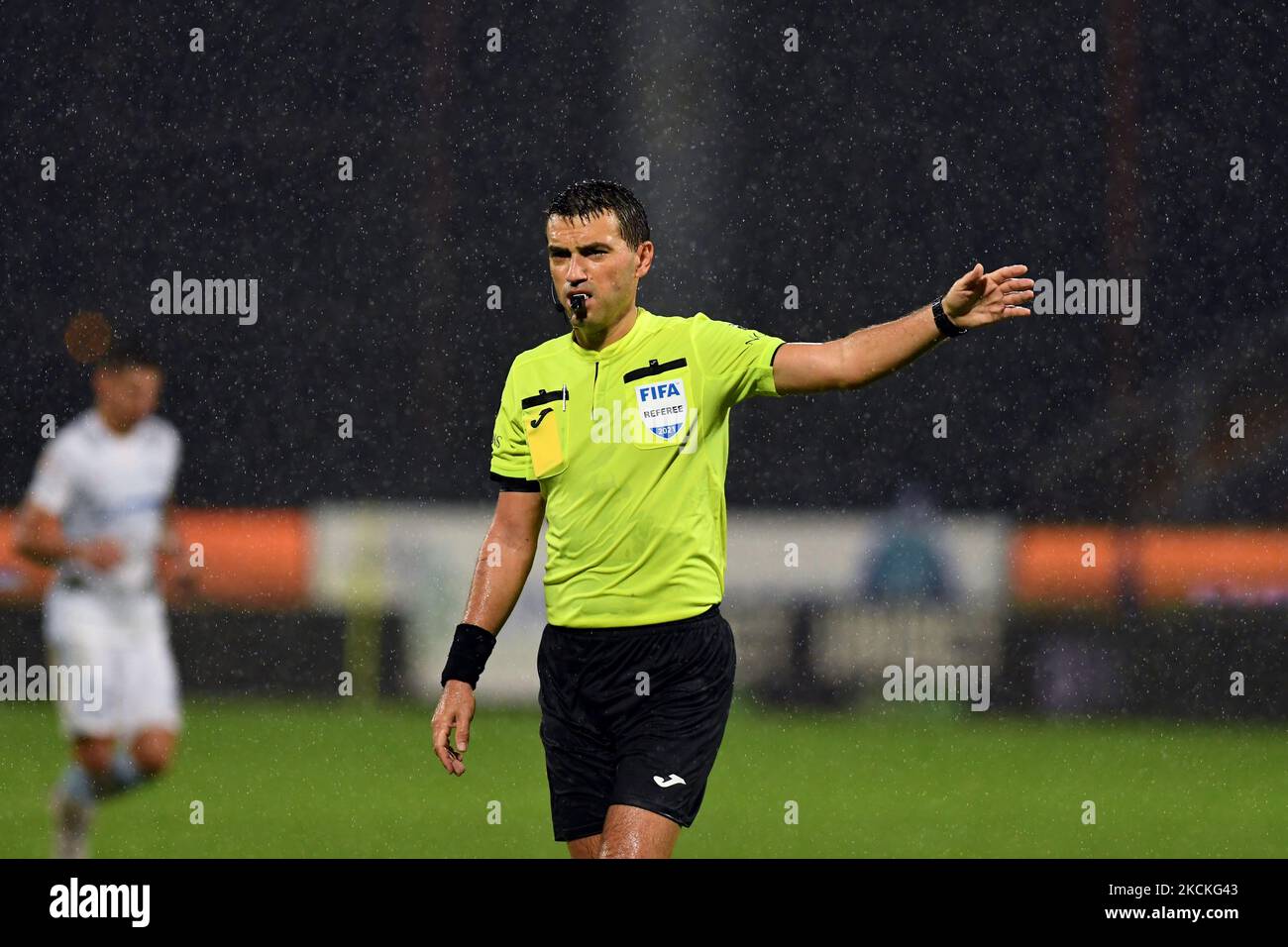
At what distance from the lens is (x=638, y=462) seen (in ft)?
14.7

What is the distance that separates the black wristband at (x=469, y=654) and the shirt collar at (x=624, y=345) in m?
0.77

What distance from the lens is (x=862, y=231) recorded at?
1719 cm

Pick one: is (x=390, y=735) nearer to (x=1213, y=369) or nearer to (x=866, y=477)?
(x=866, y=477)

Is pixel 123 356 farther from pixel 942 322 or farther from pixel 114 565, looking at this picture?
pixel 942 322

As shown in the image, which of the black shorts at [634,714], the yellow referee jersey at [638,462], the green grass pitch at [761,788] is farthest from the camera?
the green grass pitch at [761,788]

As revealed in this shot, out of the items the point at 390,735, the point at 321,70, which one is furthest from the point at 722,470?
the point at 321,70

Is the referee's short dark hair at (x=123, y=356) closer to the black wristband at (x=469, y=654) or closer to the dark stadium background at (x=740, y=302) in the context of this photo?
the dark stadium background at (x=740, y=302)

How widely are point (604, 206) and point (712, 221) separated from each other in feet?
38.7

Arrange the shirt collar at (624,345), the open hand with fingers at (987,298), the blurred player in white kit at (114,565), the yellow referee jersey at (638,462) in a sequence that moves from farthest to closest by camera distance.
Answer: the blurred player in white kit at (114,565) < the shirt collar at (624,345) < the yellow referee jersey at (638,462) < the open hand with fingers at (987,298)

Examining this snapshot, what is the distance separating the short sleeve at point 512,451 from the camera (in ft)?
15.3

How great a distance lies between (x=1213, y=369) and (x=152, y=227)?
32.2 feet

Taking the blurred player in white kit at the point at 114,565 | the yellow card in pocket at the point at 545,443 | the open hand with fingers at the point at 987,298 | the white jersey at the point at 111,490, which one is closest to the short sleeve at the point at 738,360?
the yellow card in pocket at the point at 545,443

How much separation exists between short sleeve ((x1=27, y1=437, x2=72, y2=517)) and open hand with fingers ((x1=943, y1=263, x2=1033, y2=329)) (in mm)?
4755

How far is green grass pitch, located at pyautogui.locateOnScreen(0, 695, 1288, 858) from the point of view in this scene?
812cm
